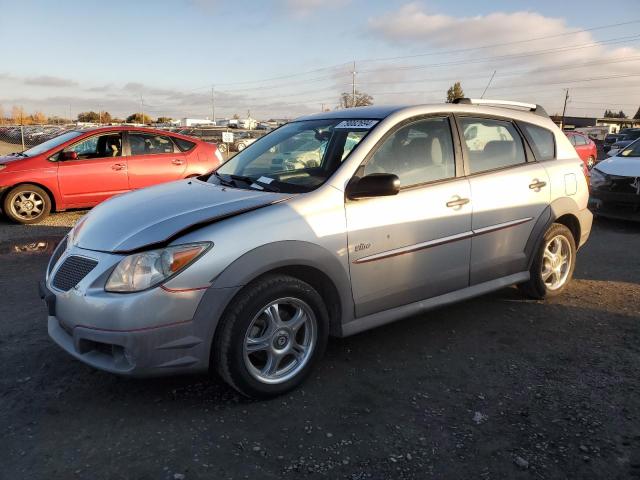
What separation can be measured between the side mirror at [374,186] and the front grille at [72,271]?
1578 mm

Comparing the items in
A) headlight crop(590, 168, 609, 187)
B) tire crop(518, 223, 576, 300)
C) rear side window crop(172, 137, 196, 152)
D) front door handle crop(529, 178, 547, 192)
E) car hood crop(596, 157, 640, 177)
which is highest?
rear side window crop(172, 137, 196, 152)

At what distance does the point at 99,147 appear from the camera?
9023 mm

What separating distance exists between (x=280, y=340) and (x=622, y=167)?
746 centimetres

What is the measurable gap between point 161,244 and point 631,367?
3127 millimetres

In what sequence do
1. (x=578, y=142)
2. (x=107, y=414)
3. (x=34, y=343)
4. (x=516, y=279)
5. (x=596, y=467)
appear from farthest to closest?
(x=578, y=142)
(x=516, y=279)
(x=34, y=343)
(x=107, y=414)
(x=596, y=467)

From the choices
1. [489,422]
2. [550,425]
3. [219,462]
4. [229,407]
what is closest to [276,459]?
[219,462]

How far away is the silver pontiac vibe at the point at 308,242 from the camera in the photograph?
2.87 meters

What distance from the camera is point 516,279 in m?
4.48

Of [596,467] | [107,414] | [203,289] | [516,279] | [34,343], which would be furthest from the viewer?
[516,279]

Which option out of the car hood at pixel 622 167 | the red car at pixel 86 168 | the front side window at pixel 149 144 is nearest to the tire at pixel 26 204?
the red car at pixel 86 168

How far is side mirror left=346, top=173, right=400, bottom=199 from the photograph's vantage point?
11.0 feet

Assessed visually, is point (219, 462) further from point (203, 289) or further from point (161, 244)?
point (161, 244)

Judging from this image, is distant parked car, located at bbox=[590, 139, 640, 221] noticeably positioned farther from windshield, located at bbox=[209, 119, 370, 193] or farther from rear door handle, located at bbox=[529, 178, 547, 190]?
windshield, located at bbox=[209, 119, 370, 193]

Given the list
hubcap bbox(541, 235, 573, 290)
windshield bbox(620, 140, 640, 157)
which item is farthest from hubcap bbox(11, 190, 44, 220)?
windshield bbox(620, 140, 640, 157)
